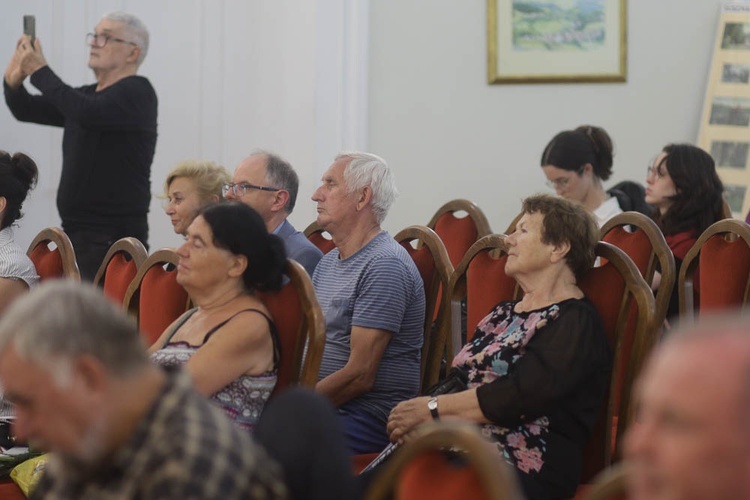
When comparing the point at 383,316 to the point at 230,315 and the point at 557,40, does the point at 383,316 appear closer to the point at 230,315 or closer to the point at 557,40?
the point at 230,315

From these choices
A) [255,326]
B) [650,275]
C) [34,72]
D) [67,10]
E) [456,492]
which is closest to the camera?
[456,492]

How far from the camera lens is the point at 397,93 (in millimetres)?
5516

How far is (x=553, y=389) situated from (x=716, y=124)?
3.28 metres

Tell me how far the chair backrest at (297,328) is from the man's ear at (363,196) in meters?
0.76

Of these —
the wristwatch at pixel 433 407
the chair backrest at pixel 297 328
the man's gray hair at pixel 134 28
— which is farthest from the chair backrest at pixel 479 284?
the man's gray hair at pixel 134 28

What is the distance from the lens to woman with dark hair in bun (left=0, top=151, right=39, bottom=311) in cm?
311

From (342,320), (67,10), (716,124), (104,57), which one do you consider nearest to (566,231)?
(342,320)

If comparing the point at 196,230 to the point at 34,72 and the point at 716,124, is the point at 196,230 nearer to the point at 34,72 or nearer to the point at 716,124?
the point at 34,72

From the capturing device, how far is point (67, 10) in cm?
510

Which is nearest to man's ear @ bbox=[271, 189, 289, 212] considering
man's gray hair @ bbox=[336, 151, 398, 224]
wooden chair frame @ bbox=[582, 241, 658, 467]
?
man's gray hair @ bbox=[336, 151, 398, 224]

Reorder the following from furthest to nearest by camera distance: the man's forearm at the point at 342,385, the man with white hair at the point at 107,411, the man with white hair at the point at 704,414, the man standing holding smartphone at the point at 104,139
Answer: the man standing holding smartphone at the point at 104,139 < the man's forearm at the point at 342,385 < the man with white hair at the point at 107,411 < the man with white hair at the point at 704,414

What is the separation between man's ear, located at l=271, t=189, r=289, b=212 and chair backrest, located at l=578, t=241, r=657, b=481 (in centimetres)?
126

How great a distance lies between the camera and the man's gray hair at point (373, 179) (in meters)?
3.10

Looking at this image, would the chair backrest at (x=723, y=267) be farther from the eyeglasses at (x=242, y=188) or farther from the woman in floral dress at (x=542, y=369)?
the eyeglasses at (x=242, y=188)
